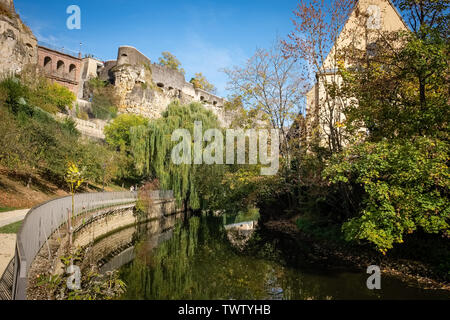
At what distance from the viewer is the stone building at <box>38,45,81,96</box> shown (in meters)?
38.1

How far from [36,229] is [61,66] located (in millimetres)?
41848

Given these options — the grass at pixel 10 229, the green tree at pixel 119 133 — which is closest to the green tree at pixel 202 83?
the green tree at pixel 119 133

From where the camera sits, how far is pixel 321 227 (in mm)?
14344

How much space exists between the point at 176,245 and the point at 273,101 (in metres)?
8.85

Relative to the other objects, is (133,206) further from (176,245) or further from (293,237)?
(293,237)

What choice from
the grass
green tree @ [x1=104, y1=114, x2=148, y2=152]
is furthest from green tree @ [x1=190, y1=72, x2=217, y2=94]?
the grass

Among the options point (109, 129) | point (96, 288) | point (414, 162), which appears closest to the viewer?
point (96, 288)

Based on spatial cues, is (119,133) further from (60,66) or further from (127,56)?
(60,66)

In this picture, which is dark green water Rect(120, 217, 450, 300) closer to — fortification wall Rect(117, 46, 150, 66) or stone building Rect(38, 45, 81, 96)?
stone building Rect(38, 45, 81, 96)

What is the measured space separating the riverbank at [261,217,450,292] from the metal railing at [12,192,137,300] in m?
7.79

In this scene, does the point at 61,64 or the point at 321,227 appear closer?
the point at 321,227

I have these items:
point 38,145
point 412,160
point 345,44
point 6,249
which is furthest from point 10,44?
point 412,160

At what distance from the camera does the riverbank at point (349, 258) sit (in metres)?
7.83
